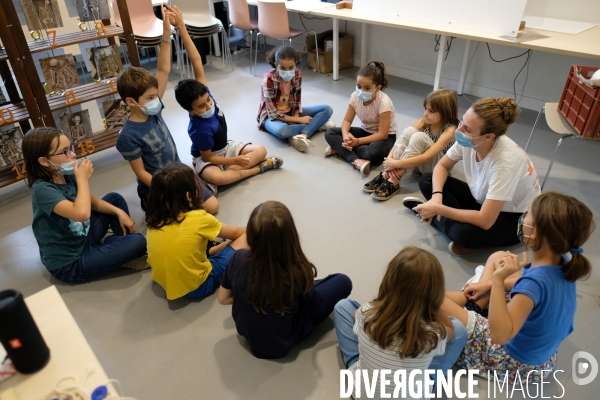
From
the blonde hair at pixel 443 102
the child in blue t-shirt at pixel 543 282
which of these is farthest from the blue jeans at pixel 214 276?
the blonde hair at pixel 443 102

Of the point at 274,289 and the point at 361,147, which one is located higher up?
the point at 274,289

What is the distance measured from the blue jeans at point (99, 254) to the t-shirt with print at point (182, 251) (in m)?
0.27

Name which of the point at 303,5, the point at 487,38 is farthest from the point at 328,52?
the point at 487,38

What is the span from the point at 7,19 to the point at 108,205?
1.19 metres

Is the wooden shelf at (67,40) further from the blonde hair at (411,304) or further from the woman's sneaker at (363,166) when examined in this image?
the blonde hair at (411,304)

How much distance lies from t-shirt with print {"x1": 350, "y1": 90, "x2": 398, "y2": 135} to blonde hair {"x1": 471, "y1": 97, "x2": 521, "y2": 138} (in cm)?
98

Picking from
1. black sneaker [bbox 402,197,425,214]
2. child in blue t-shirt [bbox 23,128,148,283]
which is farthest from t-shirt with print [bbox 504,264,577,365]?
child in blue t-shirt [bbox 23,128,148,283]

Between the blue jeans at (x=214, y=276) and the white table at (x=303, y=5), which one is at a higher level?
the white table at (x=303, y=5)

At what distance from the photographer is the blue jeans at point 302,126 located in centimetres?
322

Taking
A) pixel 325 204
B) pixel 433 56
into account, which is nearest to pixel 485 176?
pixel 325 204

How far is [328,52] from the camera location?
4559 mm

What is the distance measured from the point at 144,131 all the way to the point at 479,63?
3.00m

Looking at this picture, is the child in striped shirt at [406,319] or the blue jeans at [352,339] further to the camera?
the blue jeans at [352,339]

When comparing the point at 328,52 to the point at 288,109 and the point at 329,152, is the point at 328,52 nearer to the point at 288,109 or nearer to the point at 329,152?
the point at 288,109
